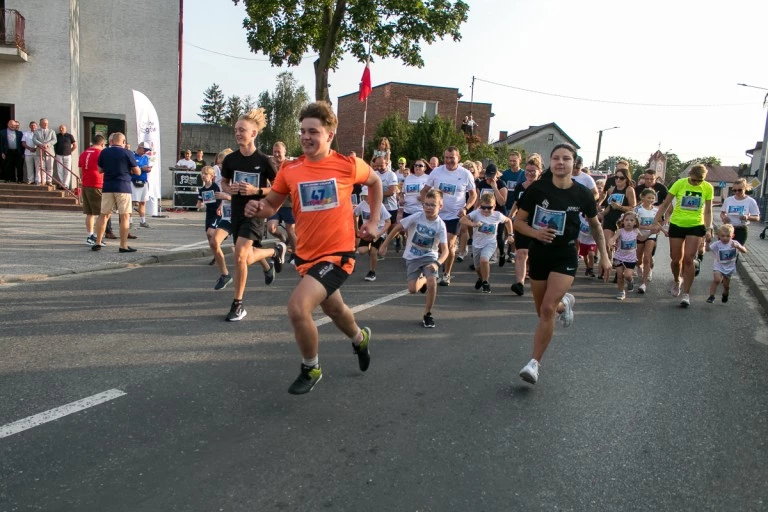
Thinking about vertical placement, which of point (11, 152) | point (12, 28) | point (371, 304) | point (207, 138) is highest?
point (207, 138)

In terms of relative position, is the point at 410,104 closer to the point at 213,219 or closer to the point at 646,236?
the point at 646,236

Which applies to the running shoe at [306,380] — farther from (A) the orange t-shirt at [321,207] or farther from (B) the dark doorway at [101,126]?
(B) the dark doorway at [101,126]

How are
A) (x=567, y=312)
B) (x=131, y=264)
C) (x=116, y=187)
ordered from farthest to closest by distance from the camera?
1. (x=116, y=187)
2. (x=131, y=264)
3. (x=567, y=312)

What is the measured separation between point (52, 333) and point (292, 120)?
6109 centimetres

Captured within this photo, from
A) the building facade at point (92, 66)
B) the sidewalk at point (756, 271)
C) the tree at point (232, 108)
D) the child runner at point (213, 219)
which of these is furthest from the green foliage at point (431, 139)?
the tree at point (232, 108)

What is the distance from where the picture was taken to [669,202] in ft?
28.5

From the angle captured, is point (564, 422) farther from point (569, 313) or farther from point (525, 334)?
point (525, 334)

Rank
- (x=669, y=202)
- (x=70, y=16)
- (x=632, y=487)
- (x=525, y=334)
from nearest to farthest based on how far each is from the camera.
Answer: (x=632, y=487) < (x=525, y=334) < (x=669, y=202) < (x=70, y=16)

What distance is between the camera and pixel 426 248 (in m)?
6.75

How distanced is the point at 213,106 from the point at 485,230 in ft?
368

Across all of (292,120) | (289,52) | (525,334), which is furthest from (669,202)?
(292,120)

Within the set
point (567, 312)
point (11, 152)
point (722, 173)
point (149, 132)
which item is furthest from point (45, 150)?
point (722, 173)

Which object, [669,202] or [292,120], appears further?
[292,120]

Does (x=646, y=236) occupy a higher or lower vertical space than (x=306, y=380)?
higher
